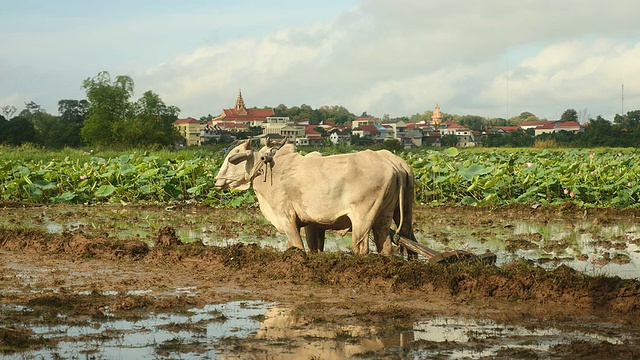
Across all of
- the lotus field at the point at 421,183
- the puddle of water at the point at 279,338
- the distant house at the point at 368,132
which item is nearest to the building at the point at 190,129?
the distant house at the point at 368,132

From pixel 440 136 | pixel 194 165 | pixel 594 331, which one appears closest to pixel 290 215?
pixel 594 331

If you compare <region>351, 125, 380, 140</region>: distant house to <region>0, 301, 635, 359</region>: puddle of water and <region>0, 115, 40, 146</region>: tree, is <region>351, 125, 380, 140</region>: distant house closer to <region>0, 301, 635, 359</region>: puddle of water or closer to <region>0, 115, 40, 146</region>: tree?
<region>0, 115, 40, 146</region>: tree

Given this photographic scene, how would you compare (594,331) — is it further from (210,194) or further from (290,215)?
(210,194)

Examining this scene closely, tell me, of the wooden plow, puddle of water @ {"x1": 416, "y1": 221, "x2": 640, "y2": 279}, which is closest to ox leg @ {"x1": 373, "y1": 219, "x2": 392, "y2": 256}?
the wooden plow

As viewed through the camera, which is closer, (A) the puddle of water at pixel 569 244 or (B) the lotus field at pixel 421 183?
(A) the puddle of water at pixel 569 244

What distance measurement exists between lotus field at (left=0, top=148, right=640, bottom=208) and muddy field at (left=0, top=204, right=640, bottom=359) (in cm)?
487

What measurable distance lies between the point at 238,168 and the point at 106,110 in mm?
78174

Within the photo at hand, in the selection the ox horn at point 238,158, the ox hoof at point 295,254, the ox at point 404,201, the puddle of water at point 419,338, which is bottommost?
the puddle of water at point 419,338

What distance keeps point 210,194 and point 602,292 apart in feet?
38.7

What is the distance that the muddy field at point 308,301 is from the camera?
5.84 m

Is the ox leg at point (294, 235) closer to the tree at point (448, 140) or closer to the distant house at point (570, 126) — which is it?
the tree at point (448, 140)

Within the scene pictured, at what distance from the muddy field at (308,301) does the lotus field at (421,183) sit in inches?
192

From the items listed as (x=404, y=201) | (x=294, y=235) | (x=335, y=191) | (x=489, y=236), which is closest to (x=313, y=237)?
(x=294, y=235)

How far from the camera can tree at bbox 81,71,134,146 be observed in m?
83.1
